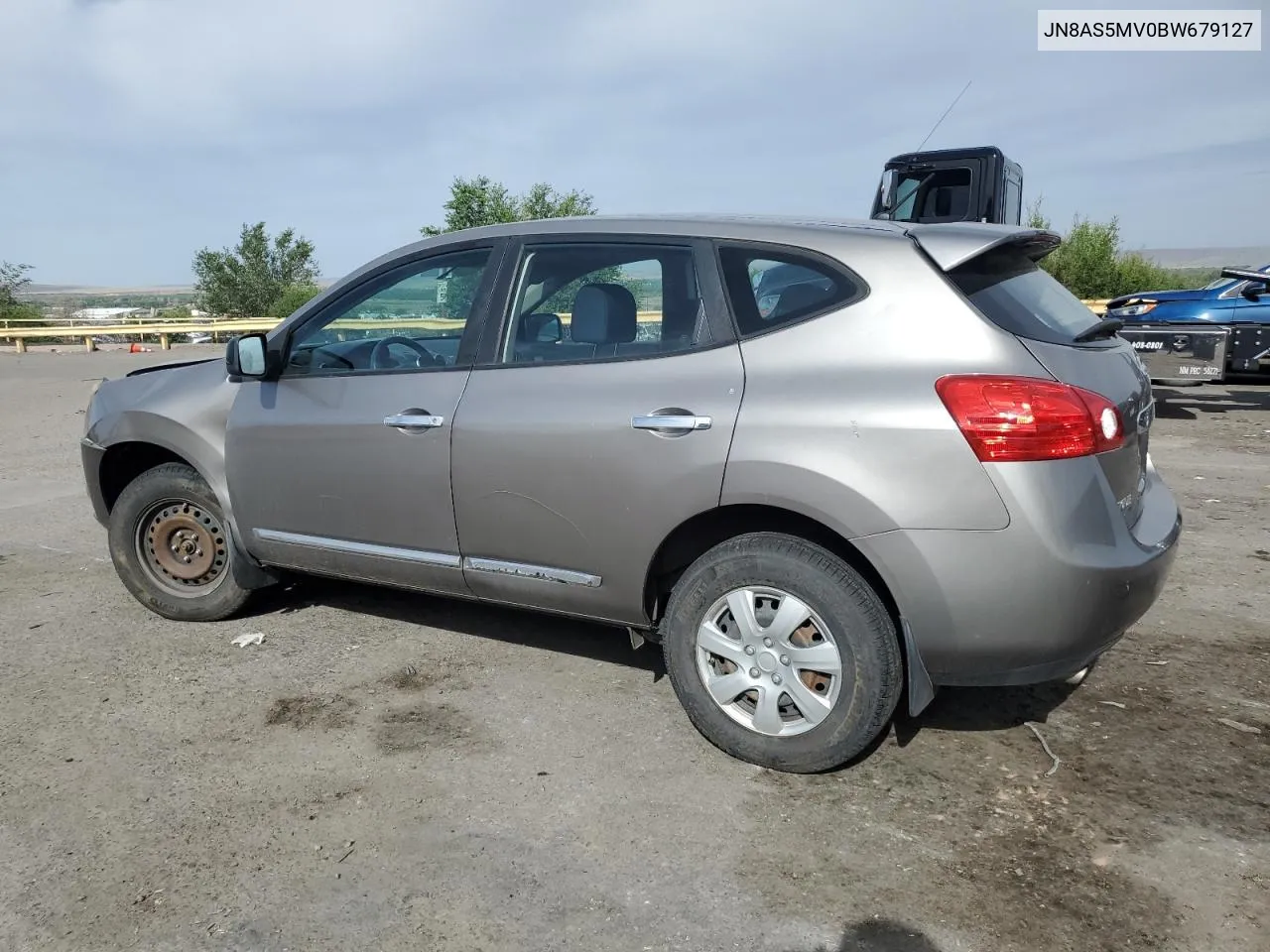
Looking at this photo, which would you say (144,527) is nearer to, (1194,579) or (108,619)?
(108,619)

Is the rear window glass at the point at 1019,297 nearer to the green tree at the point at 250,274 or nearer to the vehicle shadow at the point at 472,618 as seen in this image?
the vehicle shadow at the point at 472,618

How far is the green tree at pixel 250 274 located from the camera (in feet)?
229

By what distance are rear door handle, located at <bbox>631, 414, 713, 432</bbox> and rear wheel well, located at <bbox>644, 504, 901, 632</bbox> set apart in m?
0.28

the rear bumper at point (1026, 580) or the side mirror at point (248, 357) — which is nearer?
the rear bumper at point (1026, 580)

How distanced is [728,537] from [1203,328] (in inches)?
389

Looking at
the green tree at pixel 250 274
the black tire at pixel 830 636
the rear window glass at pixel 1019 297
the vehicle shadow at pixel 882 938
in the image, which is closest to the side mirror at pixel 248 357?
the black tire at pixel 830 636

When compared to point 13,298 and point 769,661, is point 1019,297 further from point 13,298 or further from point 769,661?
point 13,298

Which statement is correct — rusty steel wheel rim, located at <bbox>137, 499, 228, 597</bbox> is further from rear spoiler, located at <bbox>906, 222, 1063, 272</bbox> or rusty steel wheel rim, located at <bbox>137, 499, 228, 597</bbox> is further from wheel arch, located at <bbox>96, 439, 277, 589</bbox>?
rear spoiler, located at <bbox>906, 222, 1063, 272</bbox>

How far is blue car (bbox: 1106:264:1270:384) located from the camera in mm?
10891

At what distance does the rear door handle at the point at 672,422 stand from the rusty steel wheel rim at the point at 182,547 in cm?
240

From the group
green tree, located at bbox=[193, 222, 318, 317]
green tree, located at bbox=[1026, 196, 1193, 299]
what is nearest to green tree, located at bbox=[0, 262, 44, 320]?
green tree, located at bbox=[193, 222, 318, 317]

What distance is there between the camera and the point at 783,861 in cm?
276

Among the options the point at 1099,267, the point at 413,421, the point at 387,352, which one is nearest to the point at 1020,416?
the point at 413,421

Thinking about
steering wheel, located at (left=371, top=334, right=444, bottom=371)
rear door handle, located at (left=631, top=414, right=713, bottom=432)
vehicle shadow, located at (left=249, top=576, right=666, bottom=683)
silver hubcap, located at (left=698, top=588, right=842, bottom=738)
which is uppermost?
steering wheel, located at (left=371, top=334, right=444, bottom=371)
